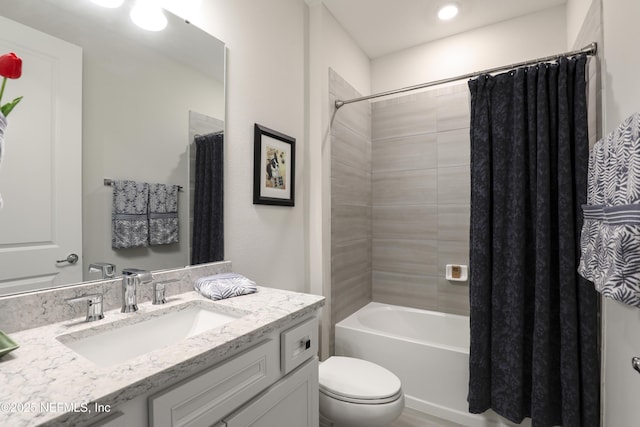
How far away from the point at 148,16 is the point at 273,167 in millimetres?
879

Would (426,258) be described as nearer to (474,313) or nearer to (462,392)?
(474,313)

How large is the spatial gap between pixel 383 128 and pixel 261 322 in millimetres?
2294

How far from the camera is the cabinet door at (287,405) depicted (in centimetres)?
90

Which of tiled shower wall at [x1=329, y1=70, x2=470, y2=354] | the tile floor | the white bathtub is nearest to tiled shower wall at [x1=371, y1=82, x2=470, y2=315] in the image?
tiled shower wall at [x1=329, y1=70, x2=470, y2=354]

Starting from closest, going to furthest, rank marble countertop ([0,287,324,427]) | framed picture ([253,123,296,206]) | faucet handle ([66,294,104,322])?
marble countertop ([0,287,324,427]) → faucet handle ([66,294,104,322]) → framed picture ([253,123,296,206])

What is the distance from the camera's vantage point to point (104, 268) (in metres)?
1.05

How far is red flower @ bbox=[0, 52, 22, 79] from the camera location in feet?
2.31

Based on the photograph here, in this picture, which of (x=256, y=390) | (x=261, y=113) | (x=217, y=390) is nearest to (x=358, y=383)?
(x=256, y=390)

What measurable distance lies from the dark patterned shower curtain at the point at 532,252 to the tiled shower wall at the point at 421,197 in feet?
2.14

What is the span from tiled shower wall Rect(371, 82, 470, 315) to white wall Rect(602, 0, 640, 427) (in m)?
1.06

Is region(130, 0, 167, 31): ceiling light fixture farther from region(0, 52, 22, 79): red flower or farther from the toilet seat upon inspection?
the toilet seat

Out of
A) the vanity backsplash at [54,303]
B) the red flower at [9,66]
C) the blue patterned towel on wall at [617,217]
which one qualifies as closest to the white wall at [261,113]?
the vanity backsplash at [54,303]

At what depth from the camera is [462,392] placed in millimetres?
1852

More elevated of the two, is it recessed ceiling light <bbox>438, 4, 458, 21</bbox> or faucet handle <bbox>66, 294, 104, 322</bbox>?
recessed ceiling light <bbox>438, 4, 458, 21</bbox>
